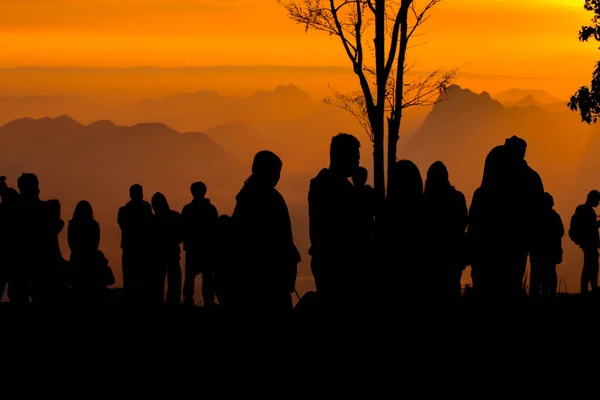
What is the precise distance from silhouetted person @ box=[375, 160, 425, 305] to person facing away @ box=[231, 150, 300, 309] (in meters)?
0.92

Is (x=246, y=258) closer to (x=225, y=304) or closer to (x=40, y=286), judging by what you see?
(x=225, y=304)

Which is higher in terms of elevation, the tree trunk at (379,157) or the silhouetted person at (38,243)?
the tree trunk at (379,157)

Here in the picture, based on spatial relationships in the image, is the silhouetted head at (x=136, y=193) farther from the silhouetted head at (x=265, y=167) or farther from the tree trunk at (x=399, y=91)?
the tree trunk at (x=399, y=91)

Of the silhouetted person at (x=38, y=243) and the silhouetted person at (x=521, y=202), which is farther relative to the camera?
the silhouetted person at (x=38, y=243)

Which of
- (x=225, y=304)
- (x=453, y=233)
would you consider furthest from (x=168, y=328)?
(x=453, y=233)

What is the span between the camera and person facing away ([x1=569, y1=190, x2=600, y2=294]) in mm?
18594

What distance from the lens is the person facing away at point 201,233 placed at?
15578 millimetres

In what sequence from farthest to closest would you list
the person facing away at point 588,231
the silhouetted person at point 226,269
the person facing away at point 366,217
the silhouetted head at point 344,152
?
the person facing away at point 588,231 < the person facing away at point 366,217 < the silhouetted head at point 344,152 < the silhouetted person at point 226,269

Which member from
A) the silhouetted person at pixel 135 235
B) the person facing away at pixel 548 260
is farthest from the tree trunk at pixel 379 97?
the silhouetted person at pixel 135 235

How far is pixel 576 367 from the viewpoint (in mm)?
10555

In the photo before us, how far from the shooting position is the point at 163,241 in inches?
612

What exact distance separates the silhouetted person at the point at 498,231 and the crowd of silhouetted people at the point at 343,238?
0.4 inches

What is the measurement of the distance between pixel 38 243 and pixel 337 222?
5456mm

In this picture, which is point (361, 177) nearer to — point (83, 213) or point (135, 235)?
point (135, 235)
